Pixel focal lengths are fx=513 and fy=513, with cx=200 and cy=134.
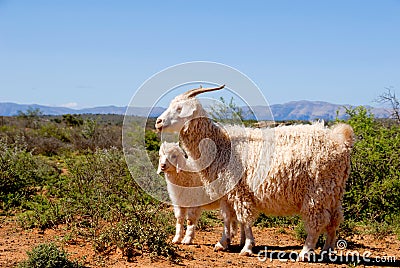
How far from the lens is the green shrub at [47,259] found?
251 inches

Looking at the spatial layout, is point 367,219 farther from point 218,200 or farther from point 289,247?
point 218,200

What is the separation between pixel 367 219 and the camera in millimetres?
10609

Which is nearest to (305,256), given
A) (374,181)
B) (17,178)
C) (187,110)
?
(187,110)

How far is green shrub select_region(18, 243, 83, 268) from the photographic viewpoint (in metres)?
6.38

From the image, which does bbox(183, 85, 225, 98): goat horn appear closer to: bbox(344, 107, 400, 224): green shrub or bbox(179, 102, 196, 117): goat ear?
bbox(179, 102, 196, 117): goat ear

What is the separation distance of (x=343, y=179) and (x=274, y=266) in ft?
5.49

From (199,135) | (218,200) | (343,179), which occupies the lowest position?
(218,200)

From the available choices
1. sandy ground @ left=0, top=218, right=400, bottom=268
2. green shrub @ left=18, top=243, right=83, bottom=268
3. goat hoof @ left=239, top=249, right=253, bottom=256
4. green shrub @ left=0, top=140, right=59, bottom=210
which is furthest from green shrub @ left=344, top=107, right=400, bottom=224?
green shrub @ left=0, top=140, right=59, bottom=210

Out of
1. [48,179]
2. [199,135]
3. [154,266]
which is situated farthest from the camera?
[48,179]

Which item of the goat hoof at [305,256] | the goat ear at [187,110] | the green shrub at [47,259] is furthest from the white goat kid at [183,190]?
the green shrub at [47,259]

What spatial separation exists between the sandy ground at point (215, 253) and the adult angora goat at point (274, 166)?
34 centimetres

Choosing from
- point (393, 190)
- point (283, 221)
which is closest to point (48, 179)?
point (283, 221)

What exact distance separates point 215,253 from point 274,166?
5.48ft

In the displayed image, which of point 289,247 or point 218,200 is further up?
point 218,200
